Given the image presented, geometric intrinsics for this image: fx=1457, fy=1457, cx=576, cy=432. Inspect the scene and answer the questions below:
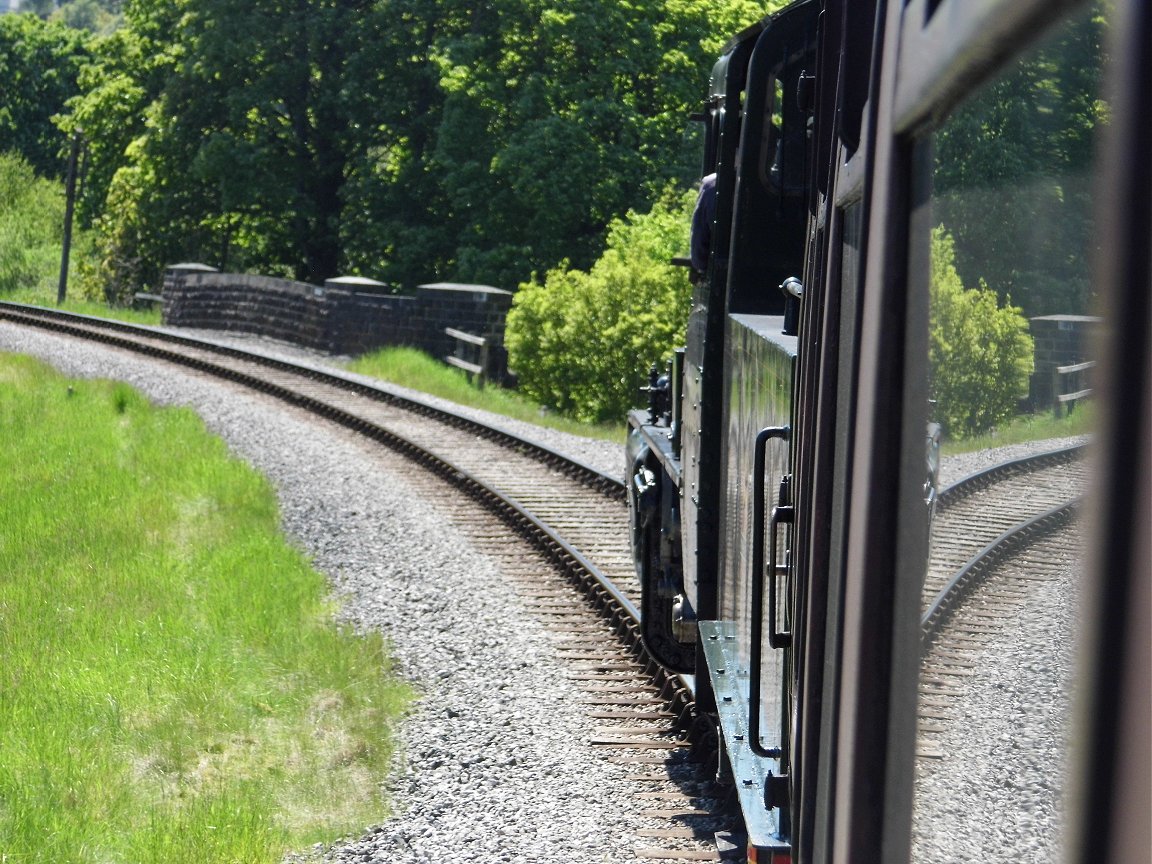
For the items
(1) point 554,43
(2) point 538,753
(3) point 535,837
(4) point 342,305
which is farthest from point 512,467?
(1) point 554,43

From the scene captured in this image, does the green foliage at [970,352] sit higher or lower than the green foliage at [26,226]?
lower

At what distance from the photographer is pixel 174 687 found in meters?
7.71

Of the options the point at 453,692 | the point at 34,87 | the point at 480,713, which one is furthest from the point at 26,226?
the point at 480,713

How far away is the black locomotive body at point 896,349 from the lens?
101cm

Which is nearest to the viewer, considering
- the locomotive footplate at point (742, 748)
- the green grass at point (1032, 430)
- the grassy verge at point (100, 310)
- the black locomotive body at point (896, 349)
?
the black locomotive body at point (896, 349)

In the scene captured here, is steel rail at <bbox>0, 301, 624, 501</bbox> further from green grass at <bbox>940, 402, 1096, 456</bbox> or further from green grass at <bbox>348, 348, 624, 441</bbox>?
green grass at <bbox>940, 402, 1096, 456</bbox>

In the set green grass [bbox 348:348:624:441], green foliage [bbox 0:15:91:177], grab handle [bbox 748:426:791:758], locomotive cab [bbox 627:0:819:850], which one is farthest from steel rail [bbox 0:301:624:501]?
green foliage [bbox 0:15:91:177]

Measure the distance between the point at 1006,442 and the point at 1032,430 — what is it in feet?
0.36

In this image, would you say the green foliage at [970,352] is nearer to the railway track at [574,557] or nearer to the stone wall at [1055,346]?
the stone wall at [1055,346]

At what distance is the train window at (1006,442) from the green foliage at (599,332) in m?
Result: 21.4

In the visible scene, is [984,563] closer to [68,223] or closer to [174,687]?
[174,687]

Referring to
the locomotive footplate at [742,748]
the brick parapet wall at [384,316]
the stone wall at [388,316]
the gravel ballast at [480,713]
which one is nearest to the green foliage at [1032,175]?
the gravel ballast at [480,713]

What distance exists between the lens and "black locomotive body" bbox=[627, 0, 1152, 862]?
3.33 ft

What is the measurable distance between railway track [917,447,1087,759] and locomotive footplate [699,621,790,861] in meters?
1.59
